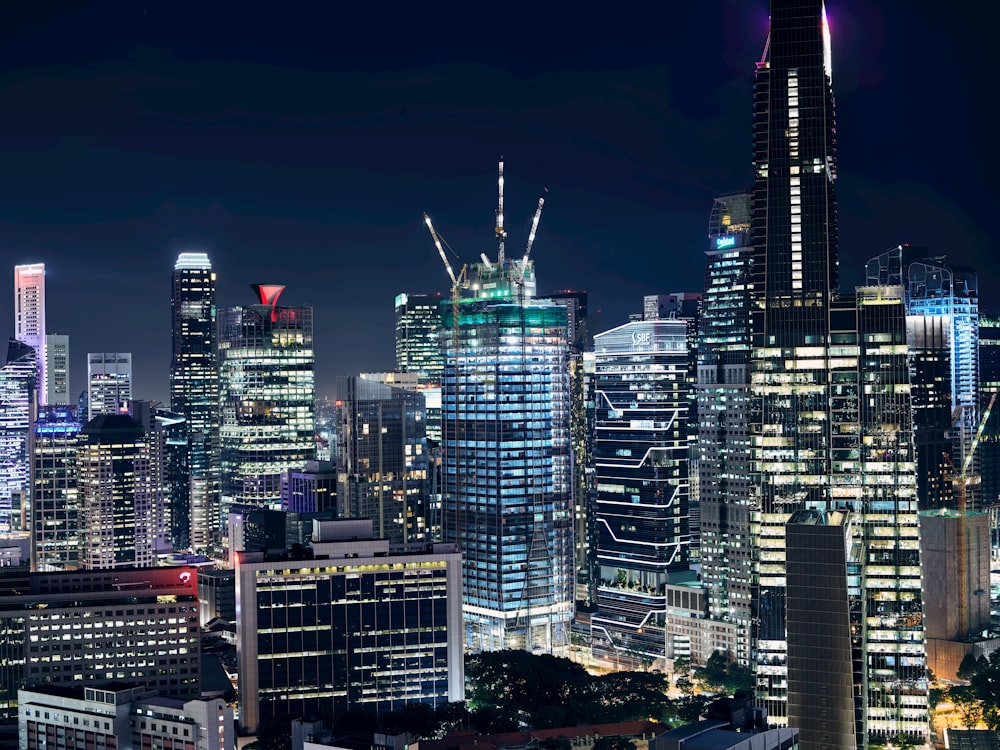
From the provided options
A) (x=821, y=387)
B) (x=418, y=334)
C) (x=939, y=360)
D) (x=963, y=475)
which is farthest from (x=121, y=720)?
(x=418, y=334)

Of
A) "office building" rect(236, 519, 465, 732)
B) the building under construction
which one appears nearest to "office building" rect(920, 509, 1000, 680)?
the building under construction

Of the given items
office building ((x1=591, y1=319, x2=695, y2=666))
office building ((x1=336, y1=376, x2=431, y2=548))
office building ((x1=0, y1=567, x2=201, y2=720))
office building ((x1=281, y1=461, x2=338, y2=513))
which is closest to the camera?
office building ((x1=0, y1=567, x2=201, y2=720))

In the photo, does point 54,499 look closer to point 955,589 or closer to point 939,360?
point 939,360

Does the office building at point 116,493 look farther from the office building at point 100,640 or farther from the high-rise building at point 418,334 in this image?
the office building at point 100,640

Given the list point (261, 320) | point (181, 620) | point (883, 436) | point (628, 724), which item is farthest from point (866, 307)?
point (261, 320)

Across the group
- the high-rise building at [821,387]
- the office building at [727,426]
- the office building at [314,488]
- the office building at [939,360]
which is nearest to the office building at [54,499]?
the office building at [314,488]

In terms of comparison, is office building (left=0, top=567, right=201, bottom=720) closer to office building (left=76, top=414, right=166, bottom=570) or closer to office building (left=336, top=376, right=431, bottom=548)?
office building (left=336, top=376, right=431, bottom=548)
